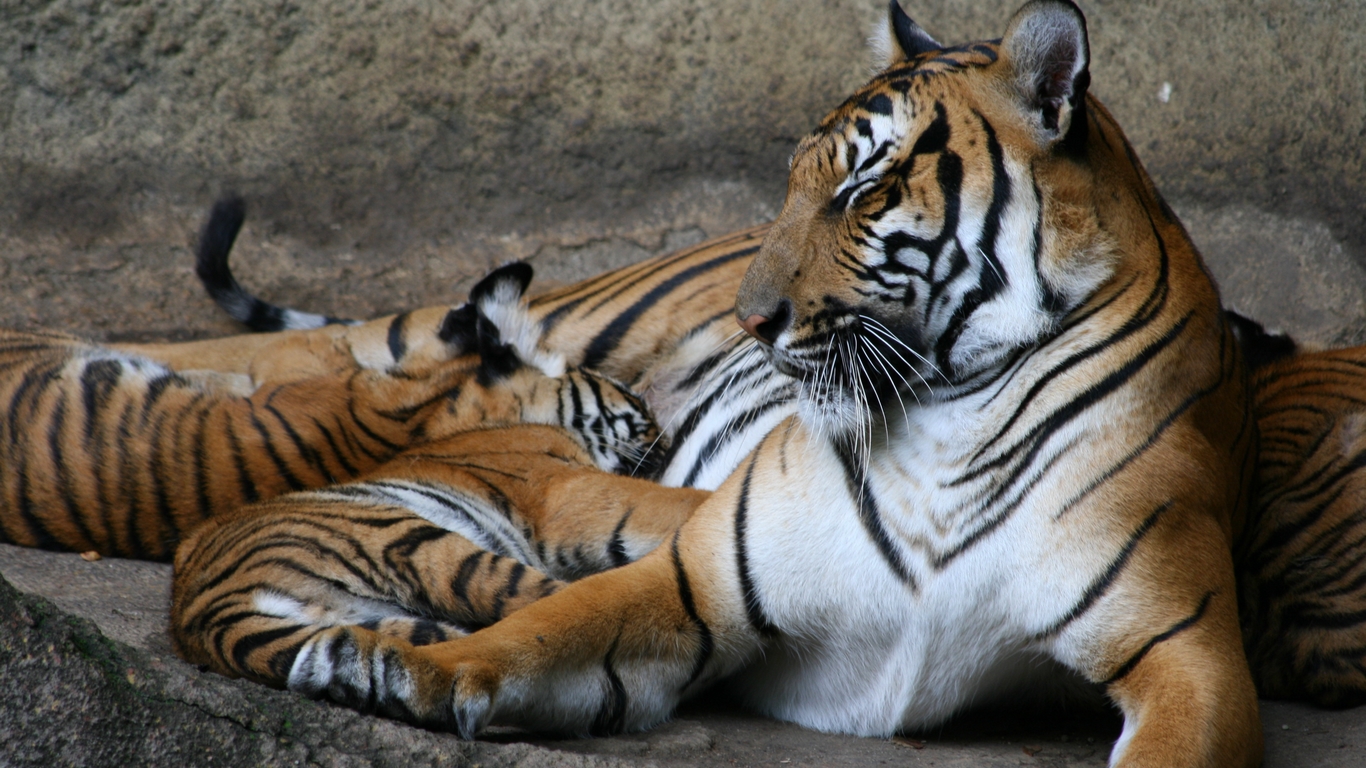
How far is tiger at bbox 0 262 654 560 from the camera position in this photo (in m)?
2.53

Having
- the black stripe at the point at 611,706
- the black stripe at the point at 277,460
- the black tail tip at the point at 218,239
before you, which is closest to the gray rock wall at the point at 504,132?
the black tail tip at the point at 218,239

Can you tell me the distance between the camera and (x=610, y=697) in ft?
5.85

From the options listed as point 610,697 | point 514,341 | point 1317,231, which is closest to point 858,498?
point 610,697

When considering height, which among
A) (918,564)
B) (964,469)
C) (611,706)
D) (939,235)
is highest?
(939,235)

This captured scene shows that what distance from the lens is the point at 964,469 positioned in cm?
171

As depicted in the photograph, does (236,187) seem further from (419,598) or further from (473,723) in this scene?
(473,723)

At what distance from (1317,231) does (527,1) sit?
256cm

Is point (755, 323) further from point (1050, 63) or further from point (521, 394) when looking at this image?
point (521, 394)

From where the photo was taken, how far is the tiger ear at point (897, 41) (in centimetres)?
195

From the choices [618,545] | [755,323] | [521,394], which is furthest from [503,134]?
[755,323]

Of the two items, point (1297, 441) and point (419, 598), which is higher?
point (1297, 441)

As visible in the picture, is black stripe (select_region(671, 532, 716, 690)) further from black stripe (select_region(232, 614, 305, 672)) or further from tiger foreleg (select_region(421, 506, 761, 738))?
black stripe (select_region(232, 614, 305, 672))

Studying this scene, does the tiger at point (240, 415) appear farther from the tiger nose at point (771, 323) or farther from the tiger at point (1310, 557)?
the tiger at point (1310, 557)

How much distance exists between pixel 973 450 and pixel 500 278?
1496 mm
